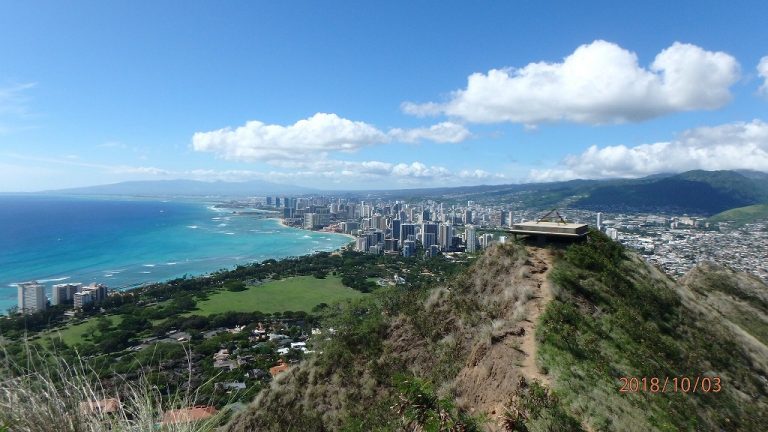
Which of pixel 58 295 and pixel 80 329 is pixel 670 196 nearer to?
pixel 80 329

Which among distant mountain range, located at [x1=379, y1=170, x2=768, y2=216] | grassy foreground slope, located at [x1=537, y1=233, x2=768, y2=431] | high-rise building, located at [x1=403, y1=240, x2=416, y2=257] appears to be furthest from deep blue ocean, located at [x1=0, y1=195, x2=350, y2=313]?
distant mountain range, located at [x1=379, y1=170, x2=768, y2=216]

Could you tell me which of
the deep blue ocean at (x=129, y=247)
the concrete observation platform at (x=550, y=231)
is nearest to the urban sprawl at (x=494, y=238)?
the deep blue ocean at (x=129, y=247)

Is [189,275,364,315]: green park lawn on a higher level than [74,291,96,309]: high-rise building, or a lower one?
lower

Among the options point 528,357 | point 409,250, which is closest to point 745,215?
point 409,250

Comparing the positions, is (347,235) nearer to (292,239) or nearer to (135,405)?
(292,239)

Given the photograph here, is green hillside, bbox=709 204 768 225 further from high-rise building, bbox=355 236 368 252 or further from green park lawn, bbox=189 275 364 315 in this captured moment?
green park lawn, bbox=189 275 364 315

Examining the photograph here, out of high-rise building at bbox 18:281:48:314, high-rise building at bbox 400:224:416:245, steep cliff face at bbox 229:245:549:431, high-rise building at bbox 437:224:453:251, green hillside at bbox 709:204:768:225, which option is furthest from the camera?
green hillside at bbox 709:204:768:225
